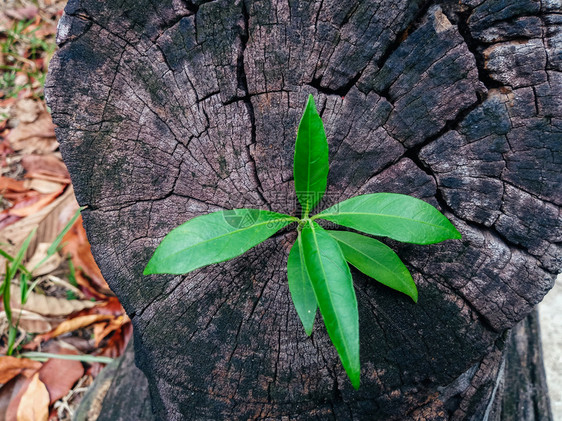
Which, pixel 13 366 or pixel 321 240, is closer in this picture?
pixel 321 240

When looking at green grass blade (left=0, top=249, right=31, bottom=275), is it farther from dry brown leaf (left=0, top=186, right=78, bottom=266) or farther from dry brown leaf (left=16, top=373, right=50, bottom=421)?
dry brown leaf (left=16, top=373, right=50, bottom=421)

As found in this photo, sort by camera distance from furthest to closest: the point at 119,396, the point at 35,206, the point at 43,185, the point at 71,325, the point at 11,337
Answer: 1. the point at 43,185
2. the point at 35,206
3. the point at 71,325
4. the point at 11,337
5. the point at 119,396

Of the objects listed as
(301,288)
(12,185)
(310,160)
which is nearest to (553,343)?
(301,288)

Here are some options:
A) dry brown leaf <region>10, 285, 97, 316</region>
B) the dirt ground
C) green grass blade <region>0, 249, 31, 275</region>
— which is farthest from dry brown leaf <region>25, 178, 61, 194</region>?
the dirt ground

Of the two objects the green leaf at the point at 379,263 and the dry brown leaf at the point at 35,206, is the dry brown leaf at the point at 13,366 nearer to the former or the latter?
the dry brown leaf at the point at 35,206

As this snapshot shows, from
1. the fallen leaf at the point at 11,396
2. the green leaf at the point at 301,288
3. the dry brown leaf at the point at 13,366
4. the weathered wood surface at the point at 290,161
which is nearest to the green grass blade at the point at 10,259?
the dry brown leaf at the point at 13,366

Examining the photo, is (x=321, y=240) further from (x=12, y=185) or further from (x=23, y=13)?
(x=23, y=13)

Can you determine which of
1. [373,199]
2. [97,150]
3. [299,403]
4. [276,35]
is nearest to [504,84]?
[373,199]
